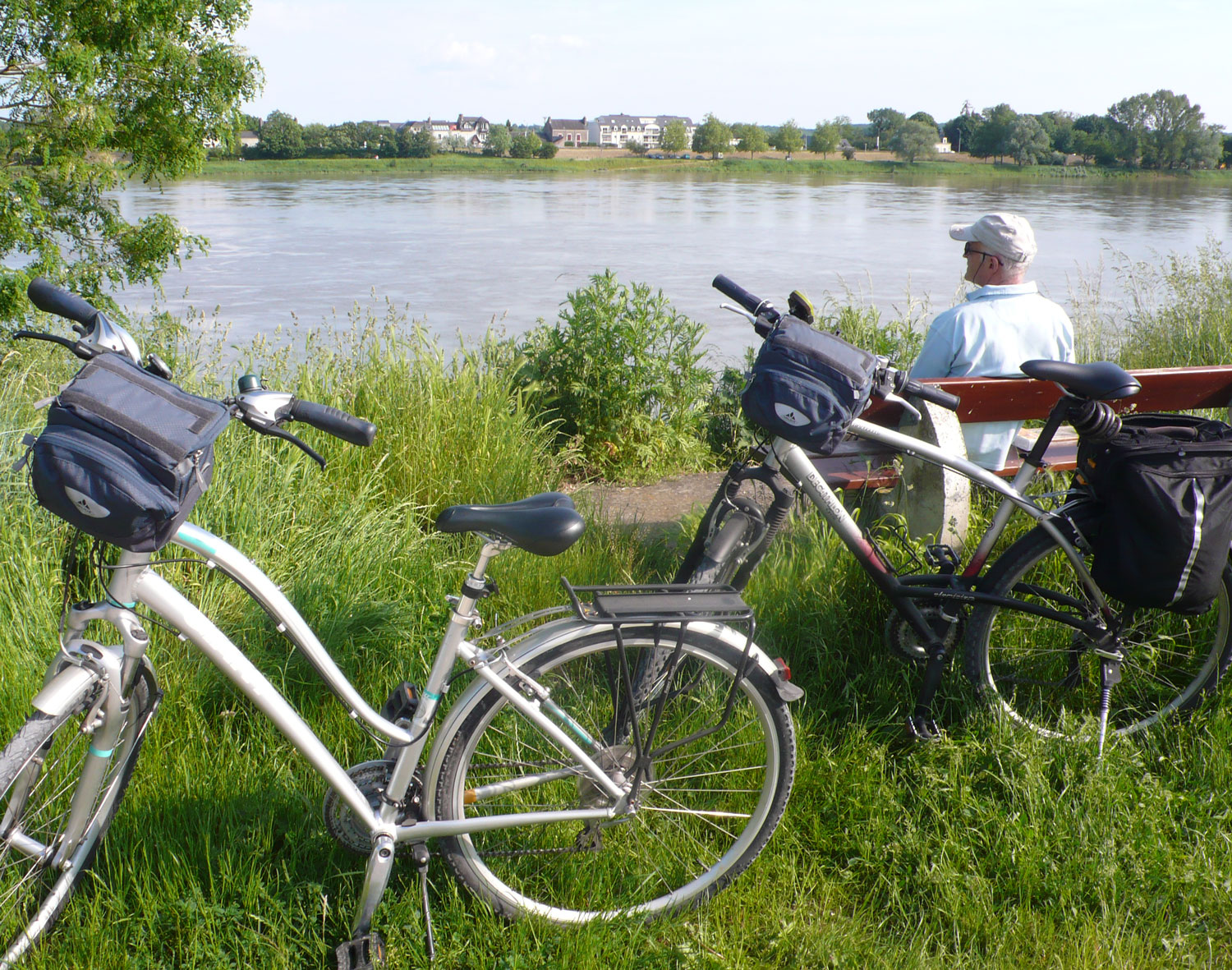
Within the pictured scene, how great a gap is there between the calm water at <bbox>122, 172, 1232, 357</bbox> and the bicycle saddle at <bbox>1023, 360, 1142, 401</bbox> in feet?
18.4

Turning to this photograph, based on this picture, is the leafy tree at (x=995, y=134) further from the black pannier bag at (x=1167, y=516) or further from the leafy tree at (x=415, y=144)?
the black pannier bag at (x=1167, y=516)

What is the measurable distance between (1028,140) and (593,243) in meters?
52.0

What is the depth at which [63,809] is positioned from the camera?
2.33 meters

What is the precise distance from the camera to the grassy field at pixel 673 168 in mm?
57031

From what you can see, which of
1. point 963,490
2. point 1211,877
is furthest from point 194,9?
point 1211,877

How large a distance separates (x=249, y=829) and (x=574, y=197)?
1676 inches

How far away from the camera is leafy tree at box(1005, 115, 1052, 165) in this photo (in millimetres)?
65062

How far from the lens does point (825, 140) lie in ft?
293

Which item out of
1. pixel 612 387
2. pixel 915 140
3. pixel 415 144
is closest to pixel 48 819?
pixel 612 387

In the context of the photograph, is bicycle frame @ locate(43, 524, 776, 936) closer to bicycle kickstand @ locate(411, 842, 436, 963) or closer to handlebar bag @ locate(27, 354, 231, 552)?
bicycle kickstand @ locate(411, 842, 436, 963)

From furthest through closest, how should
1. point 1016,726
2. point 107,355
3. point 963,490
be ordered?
point 963,490, point 1016,726, point 107,355

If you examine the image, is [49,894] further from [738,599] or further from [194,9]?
[194,9]

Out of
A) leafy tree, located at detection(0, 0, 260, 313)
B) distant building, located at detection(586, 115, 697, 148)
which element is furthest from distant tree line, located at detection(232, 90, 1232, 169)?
leafy tree, located at detection(0, 0, 260, 313)

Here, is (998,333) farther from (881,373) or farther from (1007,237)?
(881,373)
